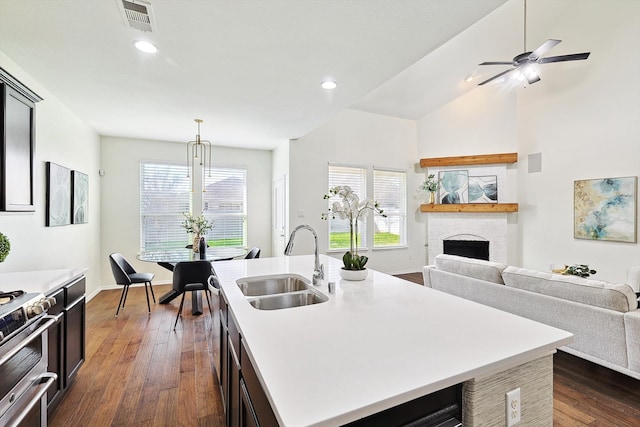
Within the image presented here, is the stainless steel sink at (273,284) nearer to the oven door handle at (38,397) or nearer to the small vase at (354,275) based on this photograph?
the small vase at (354,275)

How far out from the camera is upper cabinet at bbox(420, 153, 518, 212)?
5.48m

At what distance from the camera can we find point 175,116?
378 cm

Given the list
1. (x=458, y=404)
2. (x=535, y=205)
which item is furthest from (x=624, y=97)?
(x=458, y=404)

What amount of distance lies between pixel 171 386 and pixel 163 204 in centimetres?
365

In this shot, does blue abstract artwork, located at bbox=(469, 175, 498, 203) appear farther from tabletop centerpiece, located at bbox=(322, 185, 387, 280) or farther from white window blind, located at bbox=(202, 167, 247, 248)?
tabletop centerpiece, located at bbox=(322, 185, 387, 280)

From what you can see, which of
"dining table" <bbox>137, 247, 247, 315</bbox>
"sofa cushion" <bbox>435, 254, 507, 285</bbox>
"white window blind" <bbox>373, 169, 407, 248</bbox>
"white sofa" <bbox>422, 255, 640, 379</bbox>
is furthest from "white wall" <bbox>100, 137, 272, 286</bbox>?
"white sofa" <bbox>422, 255, 640, 379</bbox>

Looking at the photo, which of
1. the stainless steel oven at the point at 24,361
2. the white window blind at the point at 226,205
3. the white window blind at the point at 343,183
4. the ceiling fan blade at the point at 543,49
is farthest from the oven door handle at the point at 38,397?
the ceiling fan blade at the point at 543,49

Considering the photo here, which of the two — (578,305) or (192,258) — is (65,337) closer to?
(192,258)

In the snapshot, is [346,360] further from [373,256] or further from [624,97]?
[624,97]

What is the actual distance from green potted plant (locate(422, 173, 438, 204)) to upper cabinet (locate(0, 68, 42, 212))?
5.84 m

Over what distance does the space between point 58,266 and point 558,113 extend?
7.49 m

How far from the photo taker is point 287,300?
Result: 1723mm

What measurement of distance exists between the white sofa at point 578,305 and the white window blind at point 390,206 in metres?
3.10

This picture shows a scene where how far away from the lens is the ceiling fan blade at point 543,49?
10.8 ft
